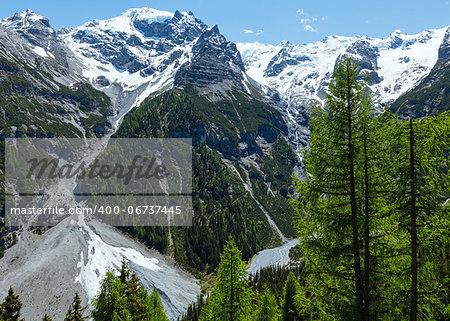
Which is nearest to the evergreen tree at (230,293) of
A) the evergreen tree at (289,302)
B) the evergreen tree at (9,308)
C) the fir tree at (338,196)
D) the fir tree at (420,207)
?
the fir tree at (338,196)

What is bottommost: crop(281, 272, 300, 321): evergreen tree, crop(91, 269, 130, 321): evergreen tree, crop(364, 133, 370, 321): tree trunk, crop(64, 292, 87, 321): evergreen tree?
crop(281, 272, 300, 321): evergreen tree

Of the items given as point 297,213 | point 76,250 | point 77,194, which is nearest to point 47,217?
point 77,194

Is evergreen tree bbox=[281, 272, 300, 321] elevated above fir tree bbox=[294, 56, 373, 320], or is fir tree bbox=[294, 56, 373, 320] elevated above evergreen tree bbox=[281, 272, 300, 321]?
fir tree bbox=[294, 56, 373, 320]

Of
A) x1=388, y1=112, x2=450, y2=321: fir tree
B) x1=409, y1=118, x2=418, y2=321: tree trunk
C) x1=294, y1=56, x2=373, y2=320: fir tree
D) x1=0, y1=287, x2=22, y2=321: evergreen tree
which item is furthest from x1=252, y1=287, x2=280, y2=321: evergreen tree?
x1=0, y1=287, x2=22, y2=321: evergreen tree

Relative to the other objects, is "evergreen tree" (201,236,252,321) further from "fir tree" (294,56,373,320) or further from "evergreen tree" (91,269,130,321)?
"fir tree" (294,56,373,320)

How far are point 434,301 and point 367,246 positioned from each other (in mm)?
2481

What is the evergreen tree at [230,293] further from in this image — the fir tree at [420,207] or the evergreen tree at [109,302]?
the fir tree at [420,207]

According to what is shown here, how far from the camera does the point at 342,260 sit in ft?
36.5

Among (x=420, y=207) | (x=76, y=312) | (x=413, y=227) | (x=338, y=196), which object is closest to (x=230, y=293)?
(x=338, y=196)

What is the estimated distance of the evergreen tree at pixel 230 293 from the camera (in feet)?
59.8

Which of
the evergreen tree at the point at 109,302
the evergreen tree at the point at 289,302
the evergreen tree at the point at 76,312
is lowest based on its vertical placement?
the evergreen tree at the point at 289,302

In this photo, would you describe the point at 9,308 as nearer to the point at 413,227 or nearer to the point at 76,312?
the point at 76,312

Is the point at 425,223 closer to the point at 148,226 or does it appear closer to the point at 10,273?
the point at 10,273

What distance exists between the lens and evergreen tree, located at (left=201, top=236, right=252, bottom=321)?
718 inches
